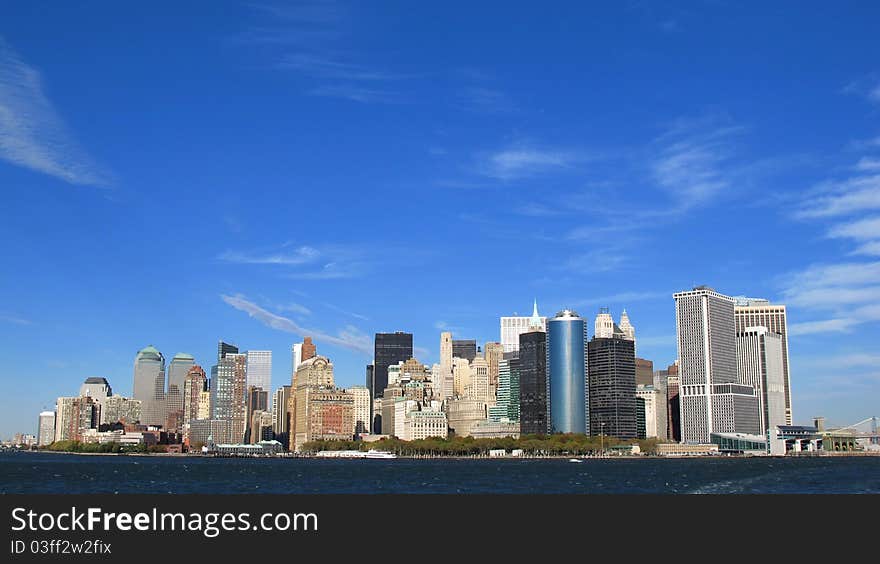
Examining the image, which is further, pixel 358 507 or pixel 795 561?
pixel 358 507

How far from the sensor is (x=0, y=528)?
145 ft

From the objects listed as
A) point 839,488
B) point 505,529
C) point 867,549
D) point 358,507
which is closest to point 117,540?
point 358,507

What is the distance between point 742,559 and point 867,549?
602cm

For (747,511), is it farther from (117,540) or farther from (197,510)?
(117,540)

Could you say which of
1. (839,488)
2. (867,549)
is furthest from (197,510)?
(839,488)

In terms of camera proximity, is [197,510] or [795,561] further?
[197,510]

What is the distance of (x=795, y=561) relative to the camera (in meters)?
40.0

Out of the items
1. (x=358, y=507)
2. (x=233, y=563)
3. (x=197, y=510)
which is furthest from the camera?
(x=358, y=507)

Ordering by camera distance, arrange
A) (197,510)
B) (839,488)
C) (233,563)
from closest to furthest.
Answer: (233,563) < (197,510) < (839,488)

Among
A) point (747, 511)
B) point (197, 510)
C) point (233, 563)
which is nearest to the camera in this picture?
point (233, 563)

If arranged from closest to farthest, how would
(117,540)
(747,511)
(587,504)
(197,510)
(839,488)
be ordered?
(117,540) < (197,510) < (747,511) < (587,504) < (839,488)

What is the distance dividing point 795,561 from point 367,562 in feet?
57.4

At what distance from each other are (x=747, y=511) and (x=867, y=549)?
64.4 ft

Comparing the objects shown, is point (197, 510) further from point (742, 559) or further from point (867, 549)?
point (867, 549)
